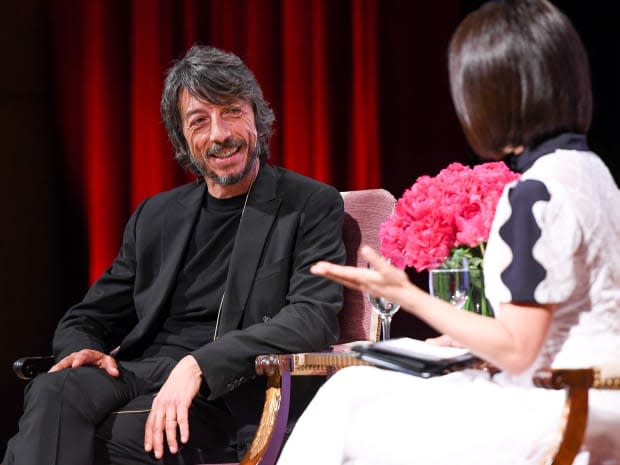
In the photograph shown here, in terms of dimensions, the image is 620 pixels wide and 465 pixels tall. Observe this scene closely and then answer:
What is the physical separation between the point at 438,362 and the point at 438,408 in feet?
0.24

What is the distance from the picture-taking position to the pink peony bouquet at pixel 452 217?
6.50 ft

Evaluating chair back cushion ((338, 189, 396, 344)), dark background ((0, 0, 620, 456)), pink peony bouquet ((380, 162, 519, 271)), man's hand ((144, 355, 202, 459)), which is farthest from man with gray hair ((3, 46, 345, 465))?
dark background ((0, 0, 620, 456))

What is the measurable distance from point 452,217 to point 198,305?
86 cm

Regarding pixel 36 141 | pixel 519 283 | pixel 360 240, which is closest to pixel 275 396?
pixel 360 240

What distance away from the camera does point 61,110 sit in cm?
364

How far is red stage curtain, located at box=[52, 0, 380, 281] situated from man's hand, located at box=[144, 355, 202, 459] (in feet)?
4.84

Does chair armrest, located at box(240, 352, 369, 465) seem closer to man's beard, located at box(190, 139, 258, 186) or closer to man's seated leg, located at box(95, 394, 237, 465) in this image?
man's seated leg, located at box(95, 394, 237, 465)

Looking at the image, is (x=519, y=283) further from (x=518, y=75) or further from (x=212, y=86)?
(x=212, y=86)

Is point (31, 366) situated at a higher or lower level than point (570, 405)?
lower

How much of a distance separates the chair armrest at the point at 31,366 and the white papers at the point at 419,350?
1197 mm

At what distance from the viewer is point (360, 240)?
103 inches

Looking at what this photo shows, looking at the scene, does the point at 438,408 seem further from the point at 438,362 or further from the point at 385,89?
the point at 385,89

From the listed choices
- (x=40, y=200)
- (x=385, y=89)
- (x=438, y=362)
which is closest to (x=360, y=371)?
(x=438, y=362)

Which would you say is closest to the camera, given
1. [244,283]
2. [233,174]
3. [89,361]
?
[89,361]
